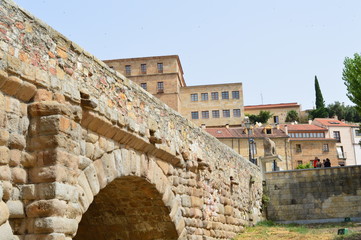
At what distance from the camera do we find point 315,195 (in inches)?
816

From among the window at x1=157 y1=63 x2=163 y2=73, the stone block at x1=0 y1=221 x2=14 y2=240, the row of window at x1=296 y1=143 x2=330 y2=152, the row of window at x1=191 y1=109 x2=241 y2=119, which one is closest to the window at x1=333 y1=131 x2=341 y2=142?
the row of window at x1=296 y1=143 x2=330 y2=152

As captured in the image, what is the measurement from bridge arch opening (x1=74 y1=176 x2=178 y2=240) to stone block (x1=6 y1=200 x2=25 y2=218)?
358 centimetres

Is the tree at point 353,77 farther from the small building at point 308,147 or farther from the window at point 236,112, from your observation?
the window at point 236,112

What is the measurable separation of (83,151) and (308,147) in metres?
47.5

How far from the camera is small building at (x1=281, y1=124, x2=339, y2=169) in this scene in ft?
167

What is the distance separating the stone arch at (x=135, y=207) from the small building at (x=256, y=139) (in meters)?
35.3

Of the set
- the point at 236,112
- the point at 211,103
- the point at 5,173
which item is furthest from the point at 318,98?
the point at 5,173

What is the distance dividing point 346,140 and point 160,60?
23.4 meters

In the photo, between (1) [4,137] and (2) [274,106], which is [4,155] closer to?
(1) [4,137]

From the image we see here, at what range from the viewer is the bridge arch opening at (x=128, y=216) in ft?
30.5

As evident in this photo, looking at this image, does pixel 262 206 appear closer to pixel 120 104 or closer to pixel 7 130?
pixel 120 104

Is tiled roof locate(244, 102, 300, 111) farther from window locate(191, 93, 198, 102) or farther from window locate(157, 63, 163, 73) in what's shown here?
window locate(157, 63, 163, 73)

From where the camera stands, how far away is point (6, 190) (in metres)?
5.24

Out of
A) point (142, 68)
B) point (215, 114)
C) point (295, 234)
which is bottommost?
point (295, 234)
